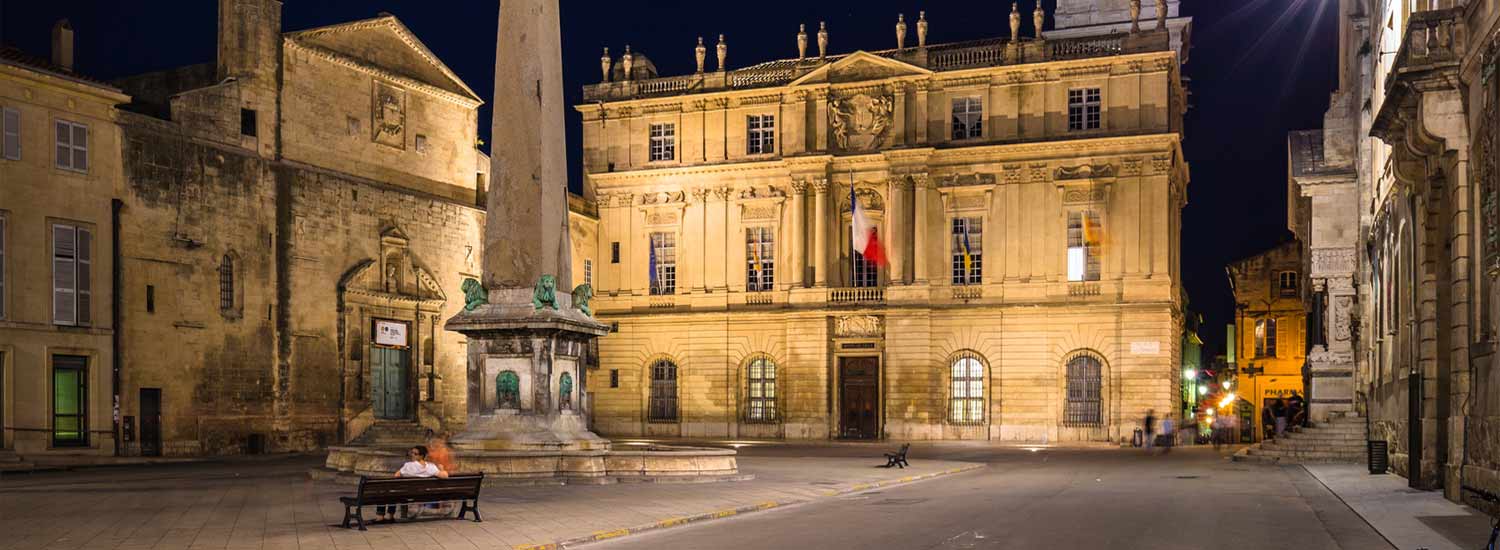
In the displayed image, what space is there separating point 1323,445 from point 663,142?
29.4 m

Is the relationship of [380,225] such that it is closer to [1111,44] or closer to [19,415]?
[19,415]

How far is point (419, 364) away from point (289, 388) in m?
5.72

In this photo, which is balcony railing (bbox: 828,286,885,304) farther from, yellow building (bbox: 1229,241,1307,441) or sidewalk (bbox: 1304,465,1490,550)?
yellow building (bbox: 1229,241,1307,441)

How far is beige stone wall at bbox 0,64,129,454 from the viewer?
31531 millimetres

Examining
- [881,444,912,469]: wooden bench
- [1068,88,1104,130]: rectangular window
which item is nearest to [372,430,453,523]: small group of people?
[881,444,912,469]: wooden bench

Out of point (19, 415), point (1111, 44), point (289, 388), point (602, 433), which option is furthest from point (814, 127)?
point (19, 415)

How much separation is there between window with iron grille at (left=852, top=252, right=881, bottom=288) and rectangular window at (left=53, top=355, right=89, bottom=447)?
2807cm

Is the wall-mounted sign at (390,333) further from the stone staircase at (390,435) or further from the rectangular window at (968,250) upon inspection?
the rectangular window at (968,250)

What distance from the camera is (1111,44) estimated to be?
49.8 meters

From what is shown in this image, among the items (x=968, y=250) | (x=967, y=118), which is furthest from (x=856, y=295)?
(x=967, y=118)

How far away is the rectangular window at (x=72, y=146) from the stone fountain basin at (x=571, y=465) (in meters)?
13.1

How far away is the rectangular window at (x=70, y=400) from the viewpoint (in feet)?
107

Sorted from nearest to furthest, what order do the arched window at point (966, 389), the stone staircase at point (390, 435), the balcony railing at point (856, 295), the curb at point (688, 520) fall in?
the curb at point (688, 520)
the stone staircase at point (390, 435)
the arched window at point (966, 389)
the balcony railing at point (856, 295)

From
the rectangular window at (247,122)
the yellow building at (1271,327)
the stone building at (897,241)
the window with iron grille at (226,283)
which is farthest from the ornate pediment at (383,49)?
the yellow building at (1271,327)
